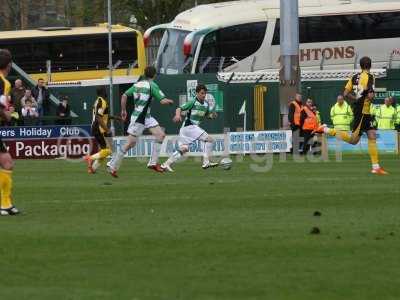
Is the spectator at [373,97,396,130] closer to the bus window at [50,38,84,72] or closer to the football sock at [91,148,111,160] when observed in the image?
the football sock at [91,148,111,160]

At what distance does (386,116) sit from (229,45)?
10.1 meters

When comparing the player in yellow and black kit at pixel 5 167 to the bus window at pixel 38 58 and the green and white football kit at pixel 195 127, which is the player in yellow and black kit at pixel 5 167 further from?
the bus window at pixel 38 58

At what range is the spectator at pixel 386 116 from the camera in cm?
3928

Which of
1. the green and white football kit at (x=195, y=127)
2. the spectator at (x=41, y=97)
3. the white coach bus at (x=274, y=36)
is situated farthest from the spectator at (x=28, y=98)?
the green and white football kit at (x=195, y=127)

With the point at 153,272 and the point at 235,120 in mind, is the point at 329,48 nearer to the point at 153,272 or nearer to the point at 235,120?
the point at 235,120

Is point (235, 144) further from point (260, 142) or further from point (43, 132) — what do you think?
point (43, 132)

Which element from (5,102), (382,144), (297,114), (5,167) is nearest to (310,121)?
(297,114)

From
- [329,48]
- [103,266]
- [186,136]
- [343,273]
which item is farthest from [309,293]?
[329,48]

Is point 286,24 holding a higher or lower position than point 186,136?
higher

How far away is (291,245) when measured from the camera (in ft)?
40.0

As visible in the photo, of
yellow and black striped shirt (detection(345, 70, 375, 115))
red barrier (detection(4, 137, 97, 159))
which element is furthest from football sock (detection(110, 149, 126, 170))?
red barrier (detection(4, 137, 97, 159))

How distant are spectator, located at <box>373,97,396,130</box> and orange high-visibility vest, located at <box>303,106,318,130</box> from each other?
4061mm

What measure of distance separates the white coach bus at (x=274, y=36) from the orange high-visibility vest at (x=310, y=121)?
12.3 m

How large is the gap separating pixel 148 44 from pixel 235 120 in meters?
10.8
